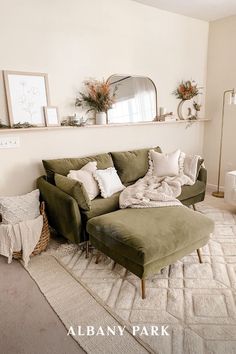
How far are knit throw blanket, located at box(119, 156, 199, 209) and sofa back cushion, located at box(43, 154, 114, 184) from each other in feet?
1.41

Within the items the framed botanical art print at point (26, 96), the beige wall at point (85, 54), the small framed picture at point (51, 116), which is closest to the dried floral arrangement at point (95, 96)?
the beige wall at point (85, 54)

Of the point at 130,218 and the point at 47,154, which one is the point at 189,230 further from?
the point at 47,154

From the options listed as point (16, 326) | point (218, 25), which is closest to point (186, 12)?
point (218, 25)

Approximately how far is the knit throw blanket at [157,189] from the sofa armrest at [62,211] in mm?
487

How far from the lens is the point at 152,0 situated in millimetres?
3264

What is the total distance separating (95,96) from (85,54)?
0.48 meters

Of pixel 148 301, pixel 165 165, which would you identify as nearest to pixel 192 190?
pixel 165 165

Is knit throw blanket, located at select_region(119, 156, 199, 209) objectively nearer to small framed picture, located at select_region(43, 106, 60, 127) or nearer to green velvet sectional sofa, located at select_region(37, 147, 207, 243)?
green velvet sectional sofa, located at select_region(37, 147, 207, 243)

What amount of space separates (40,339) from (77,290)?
0.46 meters

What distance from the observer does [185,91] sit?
3.97m

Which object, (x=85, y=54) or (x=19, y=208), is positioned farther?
(x=85, y=54)

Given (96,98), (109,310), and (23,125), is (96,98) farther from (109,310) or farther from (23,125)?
(109,310)

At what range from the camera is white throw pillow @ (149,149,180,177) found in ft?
10.9

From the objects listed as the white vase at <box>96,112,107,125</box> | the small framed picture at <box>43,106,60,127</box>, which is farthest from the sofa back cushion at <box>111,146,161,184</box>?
the small framed picture at <box>43,106,60,127</box>
